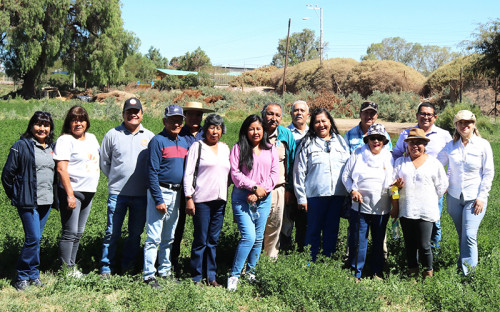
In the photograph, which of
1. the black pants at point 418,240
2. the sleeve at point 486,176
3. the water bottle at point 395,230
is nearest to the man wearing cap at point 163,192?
the black pants at point 418,240

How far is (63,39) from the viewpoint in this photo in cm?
3619

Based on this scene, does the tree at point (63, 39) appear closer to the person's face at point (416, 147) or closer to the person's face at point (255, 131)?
the person's face at point (255, 131)

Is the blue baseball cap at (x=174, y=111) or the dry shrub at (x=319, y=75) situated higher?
the dry shrub at (x=319, y=75)

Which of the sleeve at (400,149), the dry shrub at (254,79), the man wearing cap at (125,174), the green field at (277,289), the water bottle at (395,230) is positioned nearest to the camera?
the green field at (277,289)

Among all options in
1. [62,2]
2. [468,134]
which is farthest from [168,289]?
[62,2]

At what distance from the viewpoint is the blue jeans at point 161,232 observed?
5.19 metres

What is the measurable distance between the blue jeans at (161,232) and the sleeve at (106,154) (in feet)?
2.11

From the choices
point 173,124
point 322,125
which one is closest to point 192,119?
point 173,124

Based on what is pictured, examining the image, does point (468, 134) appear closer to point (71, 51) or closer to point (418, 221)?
point (418, 221)

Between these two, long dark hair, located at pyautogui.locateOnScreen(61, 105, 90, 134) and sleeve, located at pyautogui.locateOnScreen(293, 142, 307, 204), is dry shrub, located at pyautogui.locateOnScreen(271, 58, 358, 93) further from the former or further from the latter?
long dark hair, located at pyautogui.locateOnScreen(61, 105, 90, 134)

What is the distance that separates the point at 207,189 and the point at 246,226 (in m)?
0.59

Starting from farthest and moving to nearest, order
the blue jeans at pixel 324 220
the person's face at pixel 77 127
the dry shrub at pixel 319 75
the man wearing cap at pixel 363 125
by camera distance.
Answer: the dry shrub at pixel 319 75 < the man wearing cap at pixel 363 125 < the blue jeans at pixel 324 220 < the person's face at pixel 77 127

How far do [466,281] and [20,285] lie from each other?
190 inches

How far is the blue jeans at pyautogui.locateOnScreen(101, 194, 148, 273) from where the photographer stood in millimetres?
5355
